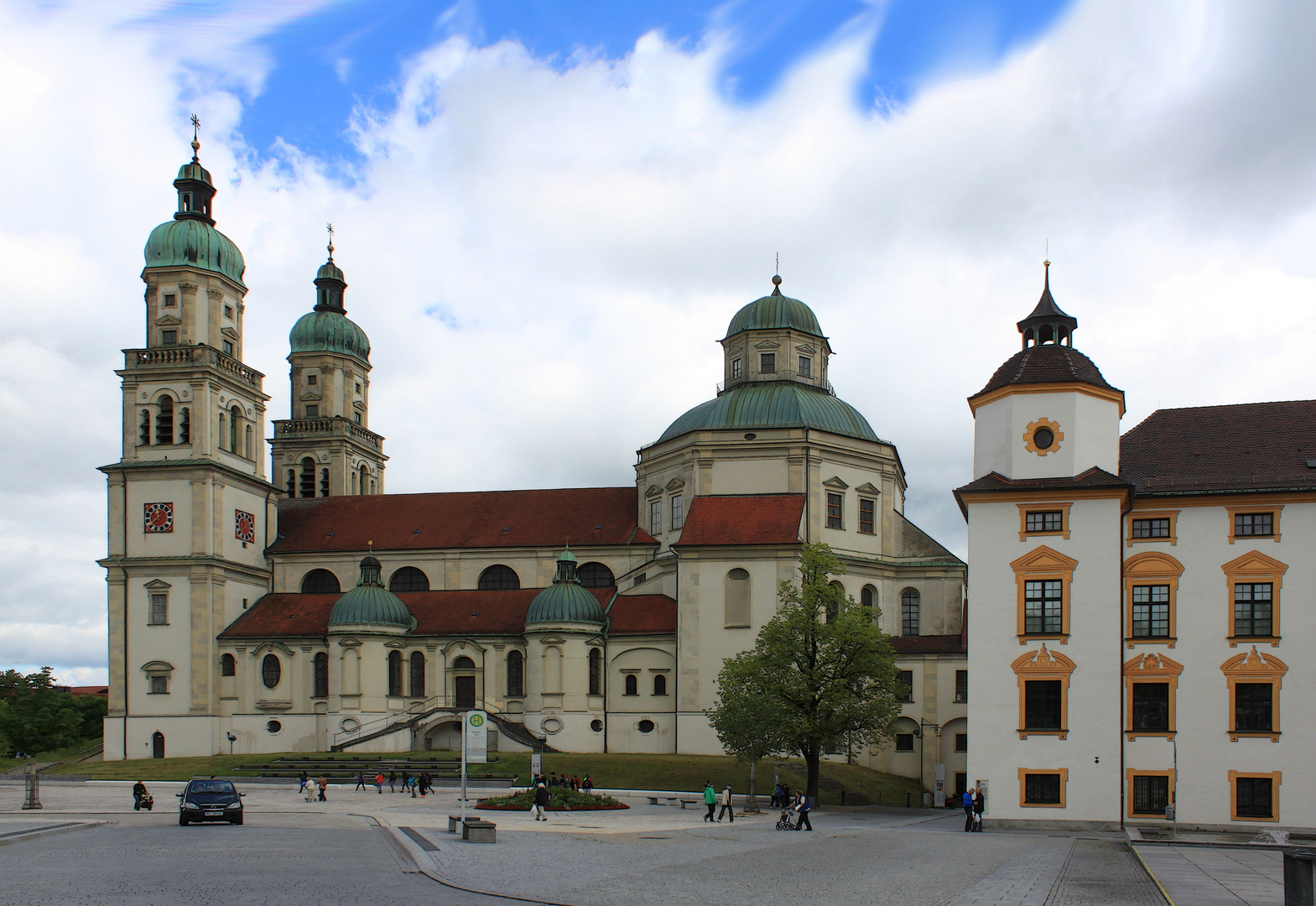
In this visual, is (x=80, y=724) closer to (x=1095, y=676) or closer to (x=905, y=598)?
(x=905, y=598)

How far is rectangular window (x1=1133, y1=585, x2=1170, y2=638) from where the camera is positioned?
137 ft

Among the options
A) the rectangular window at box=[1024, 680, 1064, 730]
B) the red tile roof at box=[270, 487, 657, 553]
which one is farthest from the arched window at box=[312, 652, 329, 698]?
the rectangular window at box=[1024, 680, 1064, 730]

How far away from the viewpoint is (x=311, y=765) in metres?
60.4

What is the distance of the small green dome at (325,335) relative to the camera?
92062 millimetres

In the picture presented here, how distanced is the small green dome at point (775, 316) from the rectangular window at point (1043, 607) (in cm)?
3447

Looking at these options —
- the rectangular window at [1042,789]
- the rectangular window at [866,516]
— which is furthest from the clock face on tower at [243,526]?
the rectangular window at [1042,789]

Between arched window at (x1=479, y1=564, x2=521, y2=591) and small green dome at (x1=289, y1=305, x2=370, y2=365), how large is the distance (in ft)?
82.4

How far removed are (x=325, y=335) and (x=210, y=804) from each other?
60140 mm

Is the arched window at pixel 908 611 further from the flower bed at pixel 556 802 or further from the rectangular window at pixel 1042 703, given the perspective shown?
the flower bed at pixel 556 802

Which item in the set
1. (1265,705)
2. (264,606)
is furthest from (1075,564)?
(264,606)

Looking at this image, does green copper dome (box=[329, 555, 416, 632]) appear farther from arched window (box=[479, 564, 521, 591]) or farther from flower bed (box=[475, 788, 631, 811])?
flower bed (box=[475, 788, 631, 811])

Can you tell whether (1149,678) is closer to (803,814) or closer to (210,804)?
(803,814)

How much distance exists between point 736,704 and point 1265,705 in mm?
18272

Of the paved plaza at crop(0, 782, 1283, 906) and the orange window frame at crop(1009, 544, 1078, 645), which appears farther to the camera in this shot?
the orange window frame at crop(1009, 544, 1078, 645)
